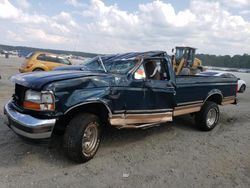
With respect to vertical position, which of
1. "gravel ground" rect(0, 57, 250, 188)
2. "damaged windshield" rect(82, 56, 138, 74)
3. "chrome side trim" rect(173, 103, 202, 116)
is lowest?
"gravel ground" rect(0, 57, 250, 188)

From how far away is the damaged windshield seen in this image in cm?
568

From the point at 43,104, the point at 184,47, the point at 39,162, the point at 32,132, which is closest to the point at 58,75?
the point at 43,104

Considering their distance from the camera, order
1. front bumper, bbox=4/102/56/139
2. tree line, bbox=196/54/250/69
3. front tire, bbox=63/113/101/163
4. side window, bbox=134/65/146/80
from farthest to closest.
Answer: tree line, bbox=196/54/250/69 → side window, bbox=134/65/146/80 → front tire, bbox=63/113/101/163 → front bumper, bbox=4/102/56/139

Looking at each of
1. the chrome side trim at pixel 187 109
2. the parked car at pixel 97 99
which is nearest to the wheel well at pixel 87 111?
the parked car at pixel 97 99

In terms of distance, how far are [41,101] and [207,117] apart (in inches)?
179

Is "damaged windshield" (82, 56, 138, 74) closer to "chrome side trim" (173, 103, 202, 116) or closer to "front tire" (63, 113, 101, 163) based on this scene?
"front tire" (63, 113, 101, 163)

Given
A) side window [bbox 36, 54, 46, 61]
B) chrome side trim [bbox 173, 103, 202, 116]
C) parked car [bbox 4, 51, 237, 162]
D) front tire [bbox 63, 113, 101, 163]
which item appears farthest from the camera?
side window [bbox 36, 54, 46, 61]

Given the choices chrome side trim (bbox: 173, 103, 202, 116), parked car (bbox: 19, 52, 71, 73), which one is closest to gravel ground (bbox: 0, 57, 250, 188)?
chrome side trim (bbox: 173, 103, 202, 116)

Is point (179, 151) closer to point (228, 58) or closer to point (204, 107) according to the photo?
point (204, 107)

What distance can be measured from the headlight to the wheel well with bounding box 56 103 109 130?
1.26ft

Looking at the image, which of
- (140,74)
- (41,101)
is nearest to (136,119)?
(140,74)

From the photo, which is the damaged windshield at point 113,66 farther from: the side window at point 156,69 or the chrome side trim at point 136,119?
the chrome side trim at point 136,119

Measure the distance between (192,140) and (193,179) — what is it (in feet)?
7.00

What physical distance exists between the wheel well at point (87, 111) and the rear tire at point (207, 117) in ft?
10.0
